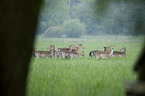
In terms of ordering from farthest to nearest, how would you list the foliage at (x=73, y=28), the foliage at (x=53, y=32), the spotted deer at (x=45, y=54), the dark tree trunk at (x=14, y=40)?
the foliage at (x=53, y=32) → the foliage at (x=73, y=28) → the spotted deer at (x=45, y=54) → the dark tree trunk at (x=14, y=40)

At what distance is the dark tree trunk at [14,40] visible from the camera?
2469 millimetres

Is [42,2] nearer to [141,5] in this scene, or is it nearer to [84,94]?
[141,5]

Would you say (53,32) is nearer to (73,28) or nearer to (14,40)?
(73,28)

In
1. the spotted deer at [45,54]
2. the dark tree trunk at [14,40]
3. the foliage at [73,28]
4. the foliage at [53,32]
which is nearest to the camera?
the dark tree trunk at [14,40]

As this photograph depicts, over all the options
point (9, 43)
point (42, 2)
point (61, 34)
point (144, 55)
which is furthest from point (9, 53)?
point (61, 34)

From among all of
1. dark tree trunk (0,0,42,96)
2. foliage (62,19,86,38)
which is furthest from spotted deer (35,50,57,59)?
foliage (62,19,86,38)

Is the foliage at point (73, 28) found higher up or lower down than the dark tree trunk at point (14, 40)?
higher up

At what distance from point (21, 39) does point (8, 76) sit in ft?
1.69

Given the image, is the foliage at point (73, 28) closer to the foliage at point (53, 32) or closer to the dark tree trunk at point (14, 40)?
the foliage at point (53, 32)

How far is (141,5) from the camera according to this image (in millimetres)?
2576

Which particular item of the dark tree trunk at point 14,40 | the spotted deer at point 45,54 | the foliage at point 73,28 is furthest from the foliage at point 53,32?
the dark tree trunk at point 14,40

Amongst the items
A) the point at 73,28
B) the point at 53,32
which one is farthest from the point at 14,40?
the point at 53,32

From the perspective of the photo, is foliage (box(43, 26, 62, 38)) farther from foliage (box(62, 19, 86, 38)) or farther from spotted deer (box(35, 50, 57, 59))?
spotted deer (box(35, 50, 57, 59))

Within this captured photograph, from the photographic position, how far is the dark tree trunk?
2.47 m
